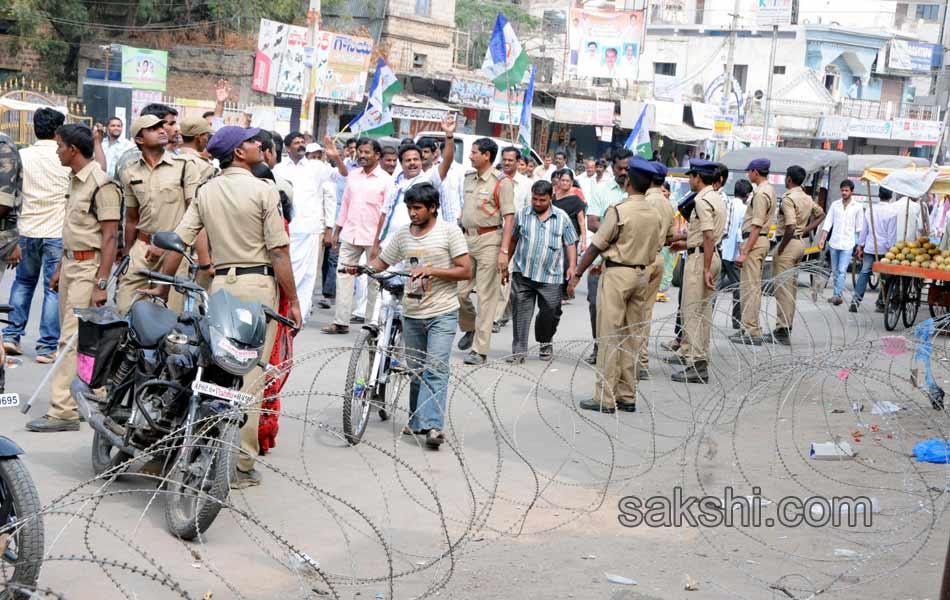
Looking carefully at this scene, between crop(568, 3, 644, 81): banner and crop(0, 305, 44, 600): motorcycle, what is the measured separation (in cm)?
3396

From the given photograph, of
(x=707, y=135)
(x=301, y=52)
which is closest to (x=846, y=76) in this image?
(x=707, y=135)

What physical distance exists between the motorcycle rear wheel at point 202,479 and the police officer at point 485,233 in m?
4.75

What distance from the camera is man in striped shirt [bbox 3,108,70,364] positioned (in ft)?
28.1

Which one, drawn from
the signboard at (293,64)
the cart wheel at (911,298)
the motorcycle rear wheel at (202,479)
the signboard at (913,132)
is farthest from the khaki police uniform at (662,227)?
the signboard at (913,132)

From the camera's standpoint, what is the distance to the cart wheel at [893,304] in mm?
14062

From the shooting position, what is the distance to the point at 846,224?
16531 millimetres

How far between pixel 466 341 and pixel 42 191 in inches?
159

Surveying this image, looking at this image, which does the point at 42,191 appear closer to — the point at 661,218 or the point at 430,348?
the point at 430,348

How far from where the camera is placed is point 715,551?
5.36 m

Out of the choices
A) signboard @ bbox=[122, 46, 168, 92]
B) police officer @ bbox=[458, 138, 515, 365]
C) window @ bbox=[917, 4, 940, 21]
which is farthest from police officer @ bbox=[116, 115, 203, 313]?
window @ bbox=[917, 4, 940, 21]

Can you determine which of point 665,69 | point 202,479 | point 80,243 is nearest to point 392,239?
point 80,243

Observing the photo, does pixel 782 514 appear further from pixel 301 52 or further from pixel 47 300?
pixel 301 52

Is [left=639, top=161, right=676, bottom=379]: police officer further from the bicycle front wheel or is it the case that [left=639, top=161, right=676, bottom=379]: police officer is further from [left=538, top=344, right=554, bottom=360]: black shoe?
the bicycle front wheel

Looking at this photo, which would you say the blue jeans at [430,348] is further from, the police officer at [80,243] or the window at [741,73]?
the window at [741,73]
